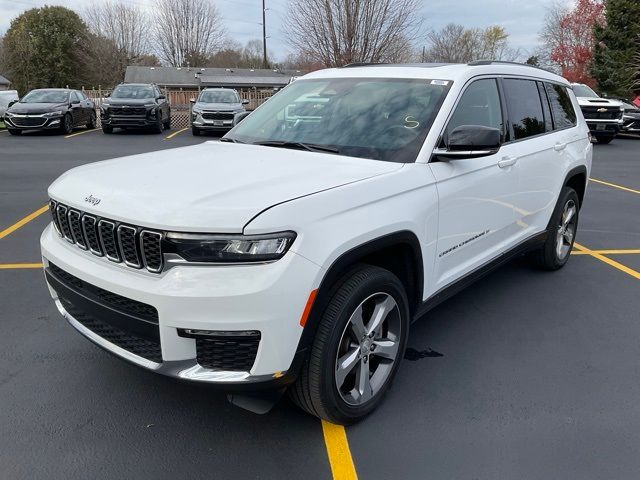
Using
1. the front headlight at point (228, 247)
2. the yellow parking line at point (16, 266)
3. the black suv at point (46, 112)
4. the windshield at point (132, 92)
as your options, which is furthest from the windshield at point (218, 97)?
the front headlight at point (228, 247)

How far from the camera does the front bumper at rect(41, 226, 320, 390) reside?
7.51 ft

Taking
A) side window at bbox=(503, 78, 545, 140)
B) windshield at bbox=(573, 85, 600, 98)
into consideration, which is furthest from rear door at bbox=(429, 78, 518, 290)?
windshield at bbox=(573, 85, 600, 98)

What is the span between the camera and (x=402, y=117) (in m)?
3.46

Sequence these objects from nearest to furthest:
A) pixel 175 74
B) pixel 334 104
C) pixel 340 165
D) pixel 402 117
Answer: pixel 340 165, pixel 402 117, pixel 334 104, pixel 175 74

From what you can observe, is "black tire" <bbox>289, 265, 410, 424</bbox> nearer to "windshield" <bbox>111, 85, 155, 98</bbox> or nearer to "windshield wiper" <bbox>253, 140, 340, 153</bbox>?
"windshield wiper" <bbox>253, 140, 340, 153</bbox>

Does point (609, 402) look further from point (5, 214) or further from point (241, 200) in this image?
point (5, 214)

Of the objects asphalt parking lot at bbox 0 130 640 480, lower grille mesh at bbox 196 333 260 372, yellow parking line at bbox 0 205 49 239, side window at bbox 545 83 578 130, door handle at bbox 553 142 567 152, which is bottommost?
asphalt parking lot at bbox 0 130 640 480

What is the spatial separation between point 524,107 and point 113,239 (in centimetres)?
332

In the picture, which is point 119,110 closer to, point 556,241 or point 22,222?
point 22,222

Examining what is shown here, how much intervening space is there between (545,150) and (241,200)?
308cm

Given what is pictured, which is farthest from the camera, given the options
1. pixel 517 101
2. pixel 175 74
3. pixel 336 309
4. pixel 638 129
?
pixel 175 74

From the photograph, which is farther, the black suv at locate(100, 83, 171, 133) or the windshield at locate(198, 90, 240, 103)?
the windshield at locate(198, 90, 240, 103)

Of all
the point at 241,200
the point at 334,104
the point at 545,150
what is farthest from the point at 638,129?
the point at 241,200

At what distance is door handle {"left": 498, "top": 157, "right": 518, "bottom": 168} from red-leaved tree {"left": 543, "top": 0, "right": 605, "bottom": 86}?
1521 inches
